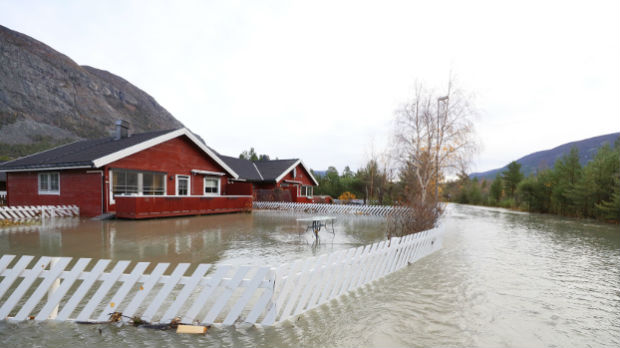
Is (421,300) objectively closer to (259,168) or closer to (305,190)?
(259,168)

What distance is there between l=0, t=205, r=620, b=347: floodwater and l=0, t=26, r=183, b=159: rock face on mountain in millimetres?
62839

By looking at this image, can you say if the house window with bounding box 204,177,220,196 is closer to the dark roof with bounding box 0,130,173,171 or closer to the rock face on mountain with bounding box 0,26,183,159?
the dark roof with bounding box 0,130,173,171

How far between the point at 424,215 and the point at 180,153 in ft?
48.8

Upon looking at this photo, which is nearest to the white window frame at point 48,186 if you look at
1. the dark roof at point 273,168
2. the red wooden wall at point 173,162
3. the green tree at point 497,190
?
the red wooden wall at point 173,162

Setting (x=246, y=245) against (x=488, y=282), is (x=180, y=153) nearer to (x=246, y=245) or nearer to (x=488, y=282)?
(x=246, y=245)

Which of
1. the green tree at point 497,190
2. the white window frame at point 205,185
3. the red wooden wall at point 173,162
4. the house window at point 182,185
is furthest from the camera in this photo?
the green tree at point 497,190

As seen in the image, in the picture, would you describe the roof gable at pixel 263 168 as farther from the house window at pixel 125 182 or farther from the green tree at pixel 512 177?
the green tree at pixel 512 177

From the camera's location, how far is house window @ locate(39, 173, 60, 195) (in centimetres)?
1590

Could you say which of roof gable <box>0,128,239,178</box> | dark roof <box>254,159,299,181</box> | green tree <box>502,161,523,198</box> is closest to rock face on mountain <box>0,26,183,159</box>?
roof gable <box>0,128,239,178</box>

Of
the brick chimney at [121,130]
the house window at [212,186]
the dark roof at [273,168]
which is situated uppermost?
the brick chimney at [121,130]

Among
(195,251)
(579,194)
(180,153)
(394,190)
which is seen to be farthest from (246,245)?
(579,194)

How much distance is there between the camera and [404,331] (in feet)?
11.9

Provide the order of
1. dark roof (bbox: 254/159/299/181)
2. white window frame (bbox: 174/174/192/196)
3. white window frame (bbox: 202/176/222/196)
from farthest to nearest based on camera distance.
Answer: dark roof (bbox: 254/159/299/181) → white window frame (bbox: 202/176/222/196) → white window frame (bbox: 174/174/192/196)

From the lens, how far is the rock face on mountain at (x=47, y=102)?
6294 cm
